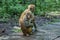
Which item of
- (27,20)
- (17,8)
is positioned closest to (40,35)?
(27,20)

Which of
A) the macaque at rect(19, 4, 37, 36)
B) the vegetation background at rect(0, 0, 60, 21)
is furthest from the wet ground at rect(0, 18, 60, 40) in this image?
the vegetation background at rect(0, 0, 60, 21)

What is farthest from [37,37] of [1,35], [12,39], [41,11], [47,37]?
[41,11]

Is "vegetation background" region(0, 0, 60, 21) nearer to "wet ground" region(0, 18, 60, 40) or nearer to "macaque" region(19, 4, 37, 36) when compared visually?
"wet ground" region(0, 18, 60, 40)

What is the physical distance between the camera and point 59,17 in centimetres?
1130

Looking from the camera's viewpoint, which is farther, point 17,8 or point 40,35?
point 17,8

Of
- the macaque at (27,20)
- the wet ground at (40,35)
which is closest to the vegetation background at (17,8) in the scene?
the wet ground at (40,35)

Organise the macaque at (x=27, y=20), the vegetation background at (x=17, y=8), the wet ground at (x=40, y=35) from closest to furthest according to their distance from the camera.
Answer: the wet ground at (x=40, y=35)
the macaque at (x=27, y=20)
the vegetation background at (x=17, y=8)

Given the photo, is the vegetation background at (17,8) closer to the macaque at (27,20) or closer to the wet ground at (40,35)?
the wet ground at (40,35)

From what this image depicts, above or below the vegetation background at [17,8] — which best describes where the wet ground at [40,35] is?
below

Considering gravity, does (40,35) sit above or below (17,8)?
below

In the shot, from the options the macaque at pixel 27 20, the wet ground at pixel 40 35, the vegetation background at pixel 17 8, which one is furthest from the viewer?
the vegetation background at pixel 17 8

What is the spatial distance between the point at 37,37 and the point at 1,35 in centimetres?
134

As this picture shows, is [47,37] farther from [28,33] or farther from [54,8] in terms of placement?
[54,8]

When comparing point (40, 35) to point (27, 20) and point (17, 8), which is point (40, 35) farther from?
point (17, 8)
